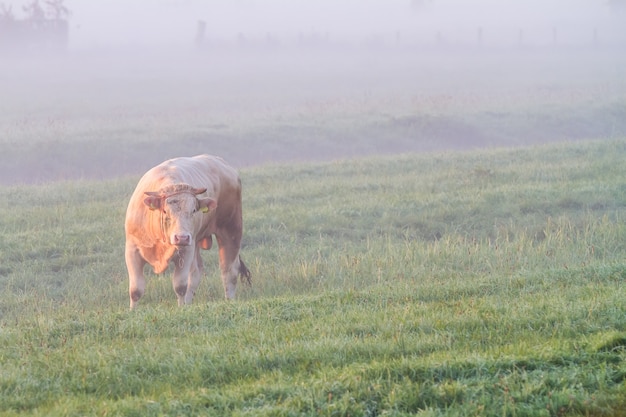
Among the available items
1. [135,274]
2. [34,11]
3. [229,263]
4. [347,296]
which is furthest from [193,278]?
[34,11]

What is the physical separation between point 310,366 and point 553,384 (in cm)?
166

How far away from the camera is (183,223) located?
30.7 ft

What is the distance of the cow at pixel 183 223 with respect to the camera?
30.9ft

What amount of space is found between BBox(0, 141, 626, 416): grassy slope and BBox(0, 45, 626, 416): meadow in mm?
22

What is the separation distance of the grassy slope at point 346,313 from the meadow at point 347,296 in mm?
22

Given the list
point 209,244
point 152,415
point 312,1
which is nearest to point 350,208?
point 209,244

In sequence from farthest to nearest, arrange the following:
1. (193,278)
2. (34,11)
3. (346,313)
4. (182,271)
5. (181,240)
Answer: (34,11)
(193,278)
(182,271)
(181,240)
(346,313)

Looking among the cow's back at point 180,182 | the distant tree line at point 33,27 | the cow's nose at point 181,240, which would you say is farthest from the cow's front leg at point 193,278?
the distant tree line at point 33,27

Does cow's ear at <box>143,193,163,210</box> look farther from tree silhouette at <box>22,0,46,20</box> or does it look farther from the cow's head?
tree silhouette at <box>22,0,46,20</box>

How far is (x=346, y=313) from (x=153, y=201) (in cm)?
262

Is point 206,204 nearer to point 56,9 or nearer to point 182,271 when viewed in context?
point 182,271

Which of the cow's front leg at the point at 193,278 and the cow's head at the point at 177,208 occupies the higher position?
the cow's head at the point at 177,208

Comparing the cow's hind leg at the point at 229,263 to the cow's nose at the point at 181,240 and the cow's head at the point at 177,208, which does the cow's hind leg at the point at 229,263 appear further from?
the cow's nose at the point at 181,240

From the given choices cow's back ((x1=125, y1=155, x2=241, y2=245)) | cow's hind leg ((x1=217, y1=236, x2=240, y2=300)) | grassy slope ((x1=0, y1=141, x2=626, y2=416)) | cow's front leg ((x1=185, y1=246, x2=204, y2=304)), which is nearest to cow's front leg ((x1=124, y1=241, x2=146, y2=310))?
cow's back ((x1=125, y1=155, x2=241, y2=245))
